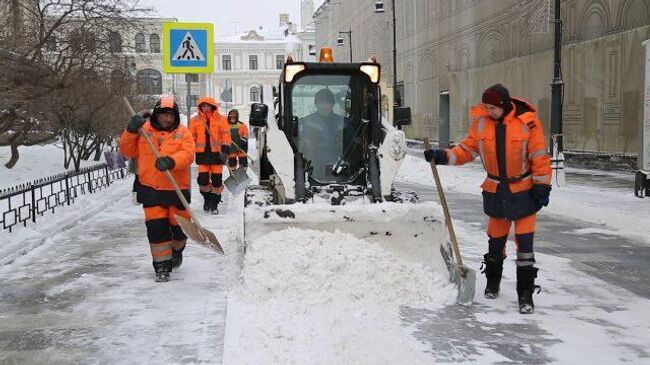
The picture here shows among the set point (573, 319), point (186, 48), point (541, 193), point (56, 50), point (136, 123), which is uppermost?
point (56, 50)

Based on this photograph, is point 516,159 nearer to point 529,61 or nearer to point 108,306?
point 108,306

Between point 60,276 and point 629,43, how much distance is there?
15.5 metres

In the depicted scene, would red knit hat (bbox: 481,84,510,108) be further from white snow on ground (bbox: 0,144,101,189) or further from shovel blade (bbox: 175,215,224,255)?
white snow on ground (bbox: 0,144,101,189)

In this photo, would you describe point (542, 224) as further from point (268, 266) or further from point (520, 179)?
point (268, 266)

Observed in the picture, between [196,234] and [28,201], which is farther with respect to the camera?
[28,201]

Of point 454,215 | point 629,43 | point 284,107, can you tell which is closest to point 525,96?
point 629,43

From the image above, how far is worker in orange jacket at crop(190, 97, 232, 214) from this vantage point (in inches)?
419

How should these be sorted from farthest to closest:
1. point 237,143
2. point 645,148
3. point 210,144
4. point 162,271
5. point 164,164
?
1. point 237,143
2. point 645,148
3. point 210,144
4. point 162,271
5. point 164,164

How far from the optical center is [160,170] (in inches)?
238

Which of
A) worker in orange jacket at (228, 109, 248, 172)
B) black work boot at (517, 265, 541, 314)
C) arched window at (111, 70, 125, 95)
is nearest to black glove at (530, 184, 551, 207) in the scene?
black work boot at (517, 265, 541, 314)

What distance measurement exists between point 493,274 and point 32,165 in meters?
19.5

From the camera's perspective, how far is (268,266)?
5.38 metres

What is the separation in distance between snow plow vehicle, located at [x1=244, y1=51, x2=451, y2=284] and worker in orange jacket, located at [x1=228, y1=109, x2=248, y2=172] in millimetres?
5070

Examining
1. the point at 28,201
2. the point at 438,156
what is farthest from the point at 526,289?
the point at 28,201
